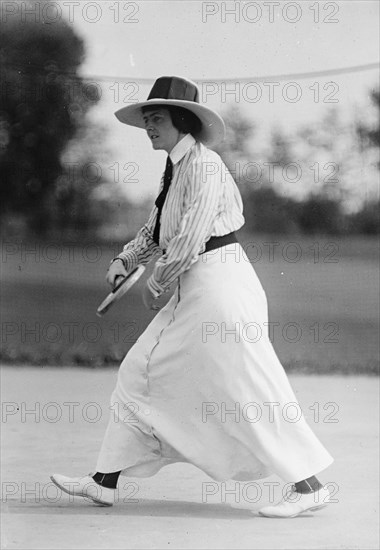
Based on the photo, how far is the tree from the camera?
5.80 metres

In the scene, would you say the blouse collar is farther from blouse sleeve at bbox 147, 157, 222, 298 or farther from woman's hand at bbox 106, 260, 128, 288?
woman's hand at bbox 106, 260, 128, 288

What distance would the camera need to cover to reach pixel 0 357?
7.01m

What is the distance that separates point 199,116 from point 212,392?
114 cm

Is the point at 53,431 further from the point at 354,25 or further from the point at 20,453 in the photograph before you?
the point at 354,25

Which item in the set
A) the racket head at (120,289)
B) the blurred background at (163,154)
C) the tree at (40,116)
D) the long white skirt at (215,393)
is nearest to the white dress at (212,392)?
the long white skirt at (215,393)

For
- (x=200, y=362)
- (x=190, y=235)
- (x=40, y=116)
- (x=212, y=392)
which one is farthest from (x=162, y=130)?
(x=40, y=116)

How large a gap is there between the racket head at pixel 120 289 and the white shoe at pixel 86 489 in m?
0.73

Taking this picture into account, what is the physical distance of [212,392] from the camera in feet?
15.2

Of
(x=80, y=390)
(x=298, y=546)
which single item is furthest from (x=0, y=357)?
(x=298, y=546)

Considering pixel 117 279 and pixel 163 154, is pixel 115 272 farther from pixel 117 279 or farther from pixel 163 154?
pixel 163 154

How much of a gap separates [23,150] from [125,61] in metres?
0.89

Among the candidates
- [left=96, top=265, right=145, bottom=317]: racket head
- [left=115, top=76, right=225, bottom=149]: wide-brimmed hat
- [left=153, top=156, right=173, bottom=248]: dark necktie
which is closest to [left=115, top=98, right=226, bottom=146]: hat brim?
[left=115, top=76, right=225, bottom=149]: wide-brimmed hat

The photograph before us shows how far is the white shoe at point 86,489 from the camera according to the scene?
187 inches

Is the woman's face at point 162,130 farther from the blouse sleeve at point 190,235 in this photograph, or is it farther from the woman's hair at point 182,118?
the blouse sleeve at point 190,235
